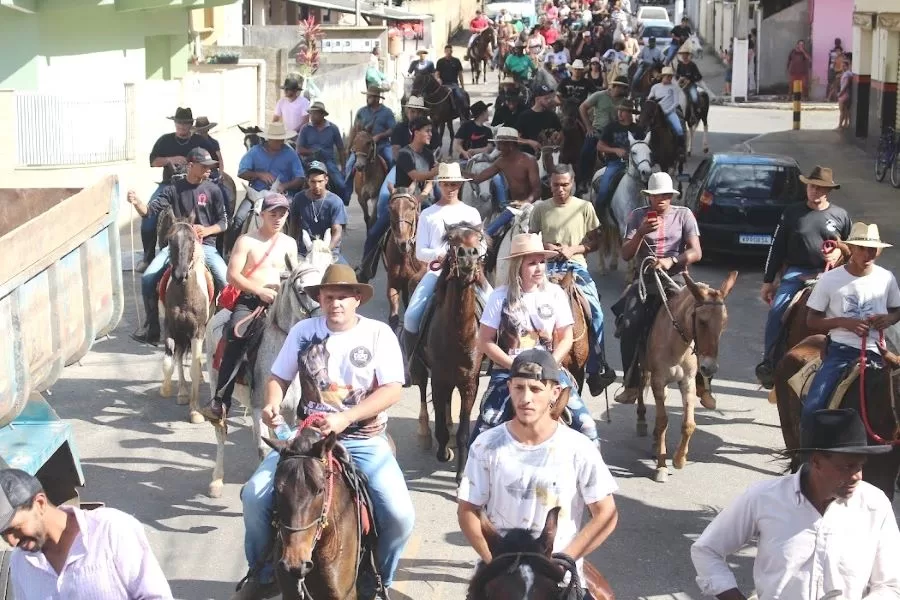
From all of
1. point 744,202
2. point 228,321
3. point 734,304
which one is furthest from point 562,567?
point 744,202

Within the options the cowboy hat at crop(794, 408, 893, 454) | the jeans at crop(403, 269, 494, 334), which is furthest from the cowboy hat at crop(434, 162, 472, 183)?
the cowboy hat at crop(794, 408, 893, 454)

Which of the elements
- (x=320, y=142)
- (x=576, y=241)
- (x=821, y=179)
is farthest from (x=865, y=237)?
(x=320, y=142)

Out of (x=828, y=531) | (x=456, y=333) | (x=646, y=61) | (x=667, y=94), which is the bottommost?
(x=456, y=333)

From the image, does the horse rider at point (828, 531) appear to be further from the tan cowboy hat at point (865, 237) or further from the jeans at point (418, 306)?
the jeans at point (418, 306)

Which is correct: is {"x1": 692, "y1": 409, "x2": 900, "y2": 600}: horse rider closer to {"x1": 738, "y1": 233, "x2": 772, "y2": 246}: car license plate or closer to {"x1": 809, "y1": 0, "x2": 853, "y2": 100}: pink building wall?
{"x1": 738, "y1": 233, "x2": 772, "y2": 246}: car license plate

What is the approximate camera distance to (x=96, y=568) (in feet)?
18.3

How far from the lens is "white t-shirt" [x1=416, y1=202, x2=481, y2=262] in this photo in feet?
43.7

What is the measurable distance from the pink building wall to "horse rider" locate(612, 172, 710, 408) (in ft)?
107

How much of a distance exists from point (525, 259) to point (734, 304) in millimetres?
9427

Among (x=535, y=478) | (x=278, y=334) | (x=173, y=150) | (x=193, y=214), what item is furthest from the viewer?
(x=173, y=150)

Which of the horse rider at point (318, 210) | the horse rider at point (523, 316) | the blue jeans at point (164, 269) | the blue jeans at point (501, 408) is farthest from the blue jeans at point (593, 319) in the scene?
the blue jeans at point (164, 269)

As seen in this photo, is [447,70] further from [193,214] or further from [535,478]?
[535,478]

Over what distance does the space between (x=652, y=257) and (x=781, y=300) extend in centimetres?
115

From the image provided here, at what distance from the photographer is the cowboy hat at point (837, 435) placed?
5.66 meters
